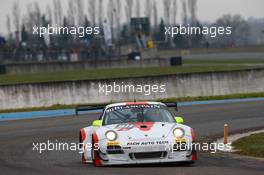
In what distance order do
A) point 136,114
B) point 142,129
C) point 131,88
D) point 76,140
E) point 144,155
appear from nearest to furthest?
point 144,155 → point 142,129 → point 136,114 → point 76,140 → point 131,88

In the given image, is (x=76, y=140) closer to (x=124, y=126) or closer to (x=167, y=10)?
(x=124, y=126)

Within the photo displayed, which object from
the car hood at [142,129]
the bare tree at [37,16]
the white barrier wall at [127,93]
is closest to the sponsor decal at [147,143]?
the car hood at [142,129]

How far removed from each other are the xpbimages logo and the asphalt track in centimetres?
364

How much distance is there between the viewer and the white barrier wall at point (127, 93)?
29.4m

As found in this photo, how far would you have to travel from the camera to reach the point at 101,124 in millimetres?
12516

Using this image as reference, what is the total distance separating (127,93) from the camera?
31250mm

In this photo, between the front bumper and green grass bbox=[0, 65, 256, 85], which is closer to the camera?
the front bumper

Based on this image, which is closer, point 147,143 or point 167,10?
point 147,143

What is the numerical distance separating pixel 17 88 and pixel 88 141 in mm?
17203

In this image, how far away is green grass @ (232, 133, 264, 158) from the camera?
1363cm

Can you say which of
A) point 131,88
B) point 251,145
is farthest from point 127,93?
point 251,145

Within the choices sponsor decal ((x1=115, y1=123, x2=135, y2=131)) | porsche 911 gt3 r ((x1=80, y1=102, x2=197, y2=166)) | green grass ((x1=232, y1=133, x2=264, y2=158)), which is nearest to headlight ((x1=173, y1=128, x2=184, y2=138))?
porsche 911 gt3 r ((x1=80, y1=102, x2=197, y2=166))

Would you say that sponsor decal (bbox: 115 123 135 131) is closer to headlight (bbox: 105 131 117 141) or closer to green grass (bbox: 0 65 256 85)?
headlight (bbox: 105 131 117 141)

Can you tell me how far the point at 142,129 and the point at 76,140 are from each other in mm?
6214
